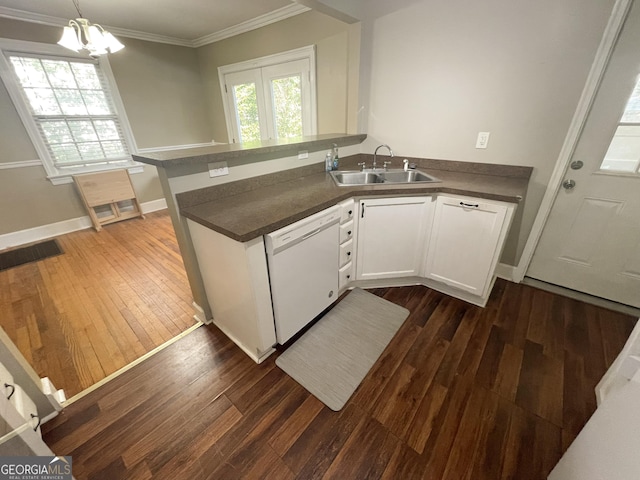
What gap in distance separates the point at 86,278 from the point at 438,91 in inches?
141

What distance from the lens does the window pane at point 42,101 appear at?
9.53 feet

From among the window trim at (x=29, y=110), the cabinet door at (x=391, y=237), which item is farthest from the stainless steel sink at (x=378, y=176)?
the window trim at (x=29, y=110)

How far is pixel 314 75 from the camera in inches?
111

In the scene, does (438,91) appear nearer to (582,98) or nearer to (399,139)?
(399,139)

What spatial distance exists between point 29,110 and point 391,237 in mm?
4256

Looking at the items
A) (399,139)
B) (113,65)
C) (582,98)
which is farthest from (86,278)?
(582,98)

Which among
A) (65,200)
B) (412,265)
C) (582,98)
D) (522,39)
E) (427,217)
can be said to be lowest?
(412,265)

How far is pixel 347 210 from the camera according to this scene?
1.70 metres

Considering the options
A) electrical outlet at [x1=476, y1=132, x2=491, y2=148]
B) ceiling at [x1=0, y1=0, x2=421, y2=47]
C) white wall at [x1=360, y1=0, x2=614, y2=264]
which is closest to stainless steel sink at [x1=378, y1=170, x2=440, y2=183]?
white wall at [x1=360, y1=0, x2=614, y2=264]

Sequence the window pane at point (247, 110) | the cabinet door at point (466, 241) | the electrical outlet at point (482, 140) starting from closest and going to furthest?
the cabinet door at point (466, 241) → the electrical outlet at point (482, 140) → the window pane at point (247, 110)

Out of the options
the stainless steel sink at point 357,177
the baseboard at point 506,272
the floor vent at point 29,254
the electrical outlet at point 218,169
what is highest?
the electrical outlet at point 218,169

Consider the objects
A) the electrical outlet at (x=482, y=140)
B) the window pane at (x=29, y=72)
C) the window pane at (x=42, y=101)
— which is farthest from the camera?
the window pane at (x=42, y=101)

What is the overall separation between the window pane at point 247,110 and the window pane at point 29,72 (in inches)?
85.4

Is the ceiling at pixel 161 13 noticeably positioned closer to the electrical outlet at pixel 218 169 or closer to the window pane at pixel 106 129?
the window pane at pixel 106 129
